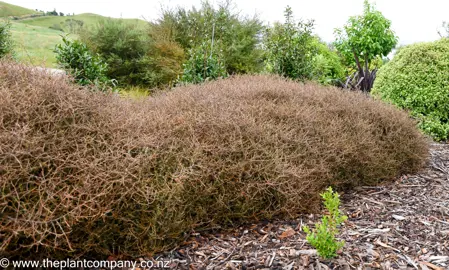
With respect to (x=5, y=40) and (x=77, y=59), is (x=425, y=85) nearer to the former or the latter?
(x=77, y=59)

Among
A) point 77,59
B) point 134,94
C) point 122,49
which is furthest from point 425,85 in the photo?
point 122,49

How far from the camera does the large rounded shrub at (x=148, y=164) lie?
6.36ft

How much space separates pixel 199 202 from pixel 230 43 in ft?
38.2

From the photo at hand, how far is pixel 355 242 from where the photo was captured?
240 centimetres

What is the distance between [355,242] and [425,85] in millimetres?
4568

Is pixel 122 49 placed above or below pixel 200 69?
above

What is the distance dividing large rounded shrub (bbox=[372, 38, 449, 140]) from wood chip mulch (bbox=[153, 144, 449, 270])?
311 centimetres

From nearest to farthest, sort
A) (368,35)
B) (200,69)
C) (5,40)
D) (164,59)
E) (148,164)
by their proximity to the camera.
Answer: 1. (148,164)
2. (200,69)
3. (5,40)
4. (368,35)
5. (164,59)

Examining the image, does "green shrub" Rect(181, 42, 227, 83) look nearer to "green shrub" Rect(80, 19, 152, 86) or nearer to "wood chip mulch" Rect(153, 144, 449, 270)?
"wood chip mulch" Rect(153, 144, 449, 270)

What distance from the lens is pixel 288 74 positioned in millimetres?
6535

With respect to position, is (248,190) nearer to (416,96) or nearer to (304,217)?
(304,217)

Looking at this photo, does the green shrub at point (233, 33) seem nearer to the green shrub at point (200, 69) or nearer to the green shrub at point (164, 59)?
the green shrub at point (164, 59)

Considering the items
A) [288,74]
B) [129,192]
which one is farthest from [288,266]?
[288,74]

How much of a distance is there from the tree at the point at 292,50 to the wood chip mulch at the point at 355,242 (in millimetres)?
3629
